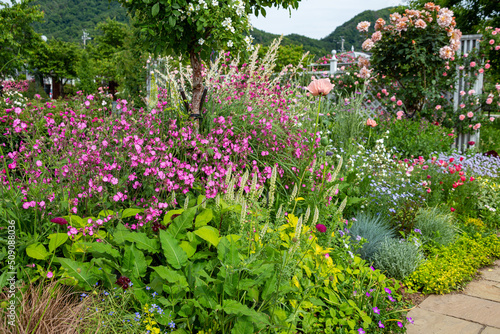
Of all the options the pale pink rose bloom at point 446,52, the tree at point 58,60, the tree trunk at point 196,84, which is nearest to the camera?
the tree trunk at point 196,84

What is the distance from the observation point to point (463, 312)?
2.65 metres

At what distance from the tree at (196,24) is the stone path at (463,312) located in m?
2.51

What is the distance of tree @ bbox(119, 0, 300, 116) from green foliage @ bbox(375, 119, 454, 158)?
3.14m

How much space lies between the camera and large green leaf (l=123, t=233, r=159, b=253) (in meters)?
1.99

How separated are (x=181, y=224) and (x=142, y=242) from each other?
233 millimetres

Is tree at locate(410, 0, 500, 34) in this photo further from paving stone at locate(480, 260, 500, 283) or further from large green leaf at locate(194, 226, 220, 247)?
large green leaf at locate(194, 226, 220, 247)

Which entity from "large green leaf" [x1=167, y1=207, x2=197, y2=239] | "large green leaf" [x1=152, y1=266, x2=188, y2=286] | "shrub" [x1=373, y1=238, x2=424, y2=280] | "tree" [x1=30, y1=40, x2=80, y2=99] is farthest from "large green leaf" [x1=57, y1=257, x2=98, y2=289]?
"tree" [x1=30, y1=40, x2=80, y2=99]

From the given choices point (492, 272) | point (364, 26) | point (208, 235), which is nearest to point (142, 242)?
point (208, 235)

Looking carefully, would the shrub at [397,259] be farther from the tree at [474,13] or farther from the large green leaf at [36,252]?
the tree at [474,13]

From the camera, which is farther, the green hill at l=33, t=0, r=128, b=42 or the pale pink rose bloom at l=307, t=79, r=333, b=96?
the green hill at l=33, t=0, r=128, b=42

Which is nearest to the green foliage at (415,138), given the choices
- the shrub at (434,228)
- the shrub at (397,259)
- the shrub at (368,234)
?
the shrub at (434,228)

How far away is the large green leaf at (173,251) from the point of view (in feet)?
6.32

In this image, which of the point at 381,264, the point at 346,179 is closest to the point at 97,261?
the point at 381,264

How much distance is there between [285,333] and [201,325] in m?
0.43
